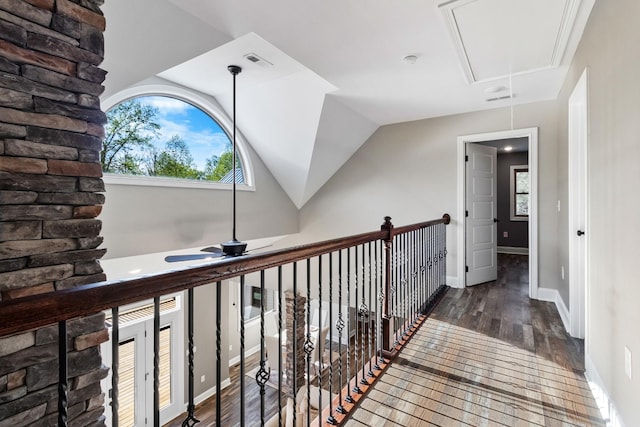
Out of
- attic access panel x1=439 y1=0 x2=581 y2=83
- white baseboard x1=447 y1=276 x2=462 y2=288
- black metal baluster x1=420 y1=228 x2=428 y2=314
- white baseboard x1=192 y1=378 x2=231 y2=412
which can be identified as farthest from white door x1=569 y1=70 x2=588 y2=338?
white baseboard x1=192 y1=378 x2=231 y2=412

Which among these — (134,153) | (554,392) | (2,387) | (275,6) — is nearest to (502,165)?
(554,392)

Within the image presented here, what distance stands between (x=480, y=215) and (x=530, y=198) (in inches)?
29.6

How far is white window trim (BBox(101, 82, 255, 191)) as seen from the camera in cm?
346

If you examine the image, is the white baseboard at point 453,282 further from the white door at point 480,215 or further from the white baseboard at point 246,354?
the white baseboard at point 246,354

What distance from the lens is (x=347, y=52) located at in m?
2.71

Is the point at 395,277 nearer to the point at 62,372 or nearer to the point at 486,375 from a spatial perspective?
the point at 486,375

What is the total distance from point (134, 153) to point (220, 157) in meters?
1.24

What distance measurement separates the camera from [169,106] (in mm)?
4008

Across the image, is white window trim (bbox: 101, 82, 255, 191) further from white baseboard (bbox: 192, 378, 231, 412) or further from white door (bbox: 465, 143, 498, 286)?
white baseboard (bbox: 192, 378, 231, 412)

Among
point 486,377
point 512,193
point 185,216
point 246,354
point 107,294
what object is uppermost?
point 512,193

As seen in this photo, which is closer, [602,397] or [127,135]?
[602,397]

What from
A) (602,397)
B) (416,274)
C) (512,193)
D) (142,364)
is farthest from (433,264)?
(512,193)

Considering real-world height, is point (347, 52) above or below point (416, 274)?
above

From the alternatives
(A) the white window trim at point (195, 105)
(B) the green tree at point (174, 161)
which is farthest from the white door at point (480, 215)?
(B) the green tree at point (174, 161)
